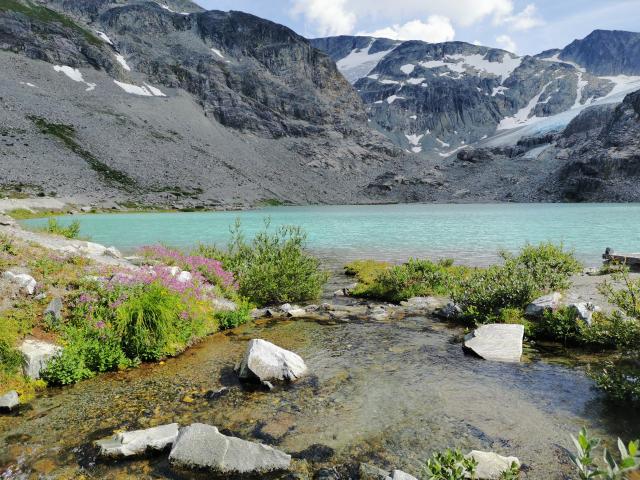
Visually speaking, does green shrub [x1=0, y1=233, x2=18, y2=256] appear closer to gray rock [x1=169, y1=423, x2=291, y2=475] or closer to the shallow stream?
the shallow stream

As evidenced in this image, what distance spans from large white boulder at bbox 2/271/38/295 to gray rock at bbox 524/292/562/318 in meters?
14.3

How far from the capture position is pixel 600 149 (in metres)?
168

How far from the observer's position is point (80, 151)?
123 metres

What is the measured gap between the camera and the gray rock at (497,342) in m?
10.5

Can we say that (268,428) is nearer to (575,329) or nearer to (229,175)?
(575,329)

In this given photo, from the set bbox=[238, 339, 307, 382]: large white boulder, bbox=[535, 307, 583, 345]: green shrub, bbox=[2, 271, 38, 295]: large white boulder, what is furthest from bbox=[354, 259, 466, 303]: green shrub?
bbox=[2, 271, 38, 295]: large white boulder

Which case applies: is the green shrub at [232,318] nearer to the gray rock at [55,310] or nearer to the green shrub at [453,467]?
the gray rock at [55,310]

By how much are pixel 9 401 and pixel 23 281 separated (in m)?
4.18

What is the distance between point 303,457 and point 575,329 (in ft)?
28.5

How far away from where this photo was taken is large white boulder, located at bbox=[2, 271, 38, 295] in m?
11.0

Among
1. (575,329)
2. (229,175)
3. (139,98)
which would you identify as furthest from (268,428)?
(139,98)

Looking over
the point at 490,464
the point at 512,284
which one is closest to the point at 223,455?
the point at 490,464

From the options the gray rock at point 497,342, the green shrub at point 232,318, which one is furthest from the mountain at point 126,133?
the gray rock at point 497,342

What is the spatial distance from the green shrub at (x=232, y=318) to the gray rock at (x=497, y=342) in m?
7.27
